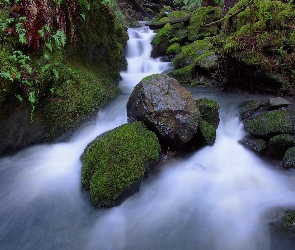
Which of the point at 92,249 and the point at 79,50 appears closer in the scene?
the point at 92,249

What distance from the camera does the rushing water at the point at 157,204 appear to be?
3475 mm

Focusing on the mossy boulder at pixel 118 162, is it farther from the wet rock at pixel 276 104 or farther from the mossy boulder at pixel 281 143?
the wet rock at pixel 276 104

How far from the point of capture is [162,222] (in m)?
3.85

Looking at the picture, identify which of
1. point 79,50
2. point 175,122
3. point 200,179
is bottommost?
point 200,179

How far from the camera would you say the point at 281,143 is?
4.98m

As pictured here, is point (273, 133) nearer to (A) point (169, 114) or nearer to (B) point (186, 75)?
(A) point (169, 114)

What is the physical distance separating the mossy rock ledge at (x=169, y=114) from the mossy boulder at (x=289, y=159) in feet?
4.40

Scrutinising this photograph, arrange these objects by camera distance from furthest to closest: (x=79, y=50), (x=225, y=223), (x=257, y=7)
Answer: (x=257, y=7) < (x=79, y=50) < (x=225, y=223)

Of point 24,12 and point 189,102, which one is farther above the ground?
point 24,12

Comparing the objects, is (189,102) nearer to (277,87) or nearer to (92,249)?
(92,249)

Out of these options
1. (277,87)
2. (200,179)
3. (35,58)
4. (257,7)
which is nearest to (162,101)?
(200,179)

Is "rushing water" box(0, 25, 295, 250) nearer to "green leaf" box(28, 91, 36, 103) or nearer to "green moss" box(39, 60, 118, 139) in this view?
"green moss" box(39, 60, 118, 139)

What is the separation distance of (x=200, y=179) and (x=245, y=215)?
105cm

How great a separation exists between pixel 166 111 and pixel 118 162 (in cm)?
139
